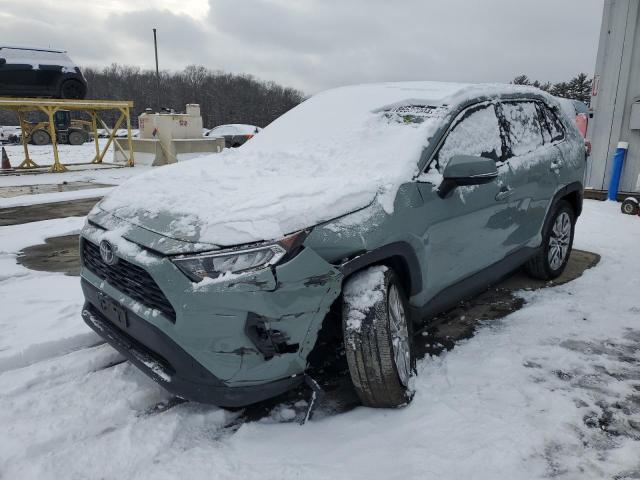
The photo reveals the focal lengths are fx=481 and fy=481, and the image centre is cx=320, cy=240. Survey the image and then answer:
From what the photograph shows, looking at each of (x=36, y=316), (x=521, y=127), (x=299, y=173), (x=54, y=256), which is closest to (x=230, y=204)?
(x=299, y=173)

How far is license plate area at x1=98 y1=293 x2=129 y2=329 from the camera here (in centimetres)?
231

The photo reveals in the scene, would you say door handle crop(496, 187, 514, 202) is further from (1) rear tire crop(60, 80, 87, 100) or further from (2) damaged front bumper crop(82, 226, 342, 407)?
(1) rear tire crop(60, 80, 87, 100)

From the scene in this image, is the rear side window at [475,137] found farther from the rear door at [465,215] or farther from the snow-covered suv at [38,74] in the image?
the snow-covered suv at [38,74]

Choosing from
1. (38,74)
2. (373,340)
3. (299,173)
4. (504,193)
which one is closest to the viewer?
(373,340)

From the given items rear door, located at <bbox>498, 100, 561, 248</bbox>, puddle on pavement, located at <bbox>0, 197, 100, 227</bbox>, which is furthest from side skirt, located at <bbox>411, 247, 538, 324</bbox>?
puddle on pavement, located at <bbox>0, 197, 100, 227</bbox>

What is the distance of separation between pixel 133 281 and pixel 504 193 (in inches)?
96.0

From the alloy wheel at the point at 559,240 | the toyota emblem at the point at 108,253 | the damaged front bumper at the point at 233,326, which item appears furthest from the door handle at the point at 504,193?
the toyota emblem at the point at 108,253

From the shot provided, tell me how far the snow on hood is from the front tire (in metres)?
0.38

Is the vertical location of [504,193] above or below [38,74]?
below

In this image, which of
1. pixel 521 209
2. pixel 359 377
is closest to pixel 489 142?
pixel 521 209

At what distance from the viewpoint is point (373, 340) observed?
2.27 m

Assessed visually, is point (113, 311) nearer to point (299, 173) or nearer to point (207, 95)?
point (299, 173)

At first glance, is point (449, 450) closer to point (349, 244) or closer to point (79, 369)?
point (349, 244)

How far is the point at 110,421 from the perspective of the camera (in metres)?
2.41
